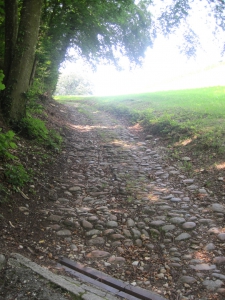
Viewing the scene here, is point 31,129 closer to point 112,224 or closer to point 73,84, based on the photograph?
point 112,224

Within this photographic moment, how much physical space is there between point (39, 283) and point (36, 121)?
252 inches

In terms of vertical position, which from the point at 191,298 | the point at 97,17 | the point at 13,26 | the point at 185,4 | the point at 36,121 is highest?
the point at 97,17

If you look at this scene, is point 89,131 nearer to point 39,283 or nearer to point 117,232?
point 117,232

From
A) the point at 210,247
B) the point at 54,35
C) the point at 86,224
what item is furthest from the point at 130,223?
the point at 54,35

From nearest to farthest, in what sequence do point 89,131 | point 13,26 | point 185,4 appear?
1. point 13,26
2. point 185,4
3. point 89,131

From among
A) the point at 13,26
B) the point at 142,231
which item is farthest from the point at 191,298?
the point at 13,26

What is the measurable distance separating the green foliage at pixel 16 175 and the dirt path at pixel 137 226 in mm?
608

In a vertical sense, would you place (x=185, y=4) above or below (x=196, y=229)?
above

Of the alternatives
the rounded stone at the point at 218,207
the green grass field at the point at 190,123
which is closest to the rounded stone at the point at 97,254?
the rounded stone at the point at 218,207

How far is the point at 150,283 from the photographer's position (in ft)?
12.3

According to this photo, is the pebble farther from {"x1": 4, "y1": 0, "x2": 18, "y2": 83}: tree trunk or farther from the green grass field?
{"x1": 4, "y1": 0, "x2": 18, "y2": 83}: tree trunk

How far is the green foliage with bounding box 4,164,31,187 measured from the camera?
18.5 feet

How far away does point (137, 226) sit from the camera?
203 inches

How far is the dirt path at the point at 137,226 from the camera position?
3943mm
